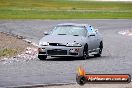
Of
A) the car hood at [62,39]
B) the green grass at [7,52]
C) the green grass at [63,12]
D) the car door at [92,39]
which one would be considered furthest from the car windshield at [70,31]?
the green grass at [63,12]

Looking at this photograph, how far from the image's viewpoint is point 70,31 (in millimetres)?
24547

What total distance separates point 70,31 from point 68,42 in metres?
1.27

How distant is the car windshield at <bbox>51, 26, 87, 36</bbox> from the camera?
2447cm

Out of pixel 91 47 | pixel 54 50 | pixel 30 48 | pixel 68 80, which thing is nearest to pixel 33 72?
pixel 68 80

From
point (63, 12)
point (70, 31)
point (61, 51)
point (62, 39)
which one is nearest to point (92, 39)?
point (70, 31)

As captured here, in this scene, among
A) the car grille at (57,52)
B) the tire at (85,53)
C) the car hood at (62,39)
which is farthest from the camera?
the tire at (85,53)

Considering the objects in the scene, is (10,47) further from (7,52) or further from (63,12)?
(63,12)

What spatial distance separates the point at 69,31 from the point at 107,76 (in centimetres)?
1287

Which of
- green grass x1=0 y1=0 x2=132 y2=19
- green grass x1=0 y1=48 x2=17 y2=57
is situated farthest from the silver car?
green grass x1=0 y1=0 x2=132 y2=19

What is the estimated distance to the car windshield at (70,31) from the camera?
24469 millimetres

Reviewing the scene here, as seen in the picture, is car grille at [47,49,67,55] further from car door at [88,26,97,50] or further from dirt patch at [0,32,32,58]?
dirt patch at [0,32,32,58]

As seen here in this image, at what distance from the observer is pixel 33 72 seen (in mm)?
18031

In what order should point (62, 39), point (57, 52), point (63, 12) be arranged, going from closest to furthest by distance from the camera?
1. point (57, 52)
2. point (62, 39)
3. point (63, 12)

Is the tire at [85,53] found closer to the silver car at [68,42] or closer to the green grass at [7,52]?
the silver car at [68,42]
